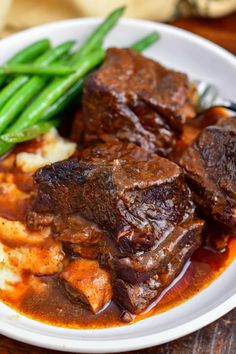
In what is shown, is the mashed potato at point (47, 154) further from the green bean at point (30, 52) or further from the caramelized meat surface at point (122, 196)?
the green bean at point (30, 52)

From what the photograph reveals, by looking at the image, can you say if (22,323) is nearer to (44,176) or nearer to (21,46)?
(44,176)

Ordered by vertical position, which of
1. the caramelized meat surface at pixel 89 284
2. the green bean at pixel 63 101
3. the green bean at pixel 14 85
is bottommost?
the caramelized meat surface at pixel 89 284

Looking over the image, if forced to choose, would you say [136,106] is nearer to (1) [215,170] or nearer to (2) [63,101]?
(2) [63,101]

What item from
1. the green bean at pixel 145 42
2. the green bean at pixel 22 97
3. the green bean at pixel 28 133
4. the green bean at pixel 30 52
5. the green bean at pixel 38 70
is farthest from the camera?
the green bean at pixel 145 42

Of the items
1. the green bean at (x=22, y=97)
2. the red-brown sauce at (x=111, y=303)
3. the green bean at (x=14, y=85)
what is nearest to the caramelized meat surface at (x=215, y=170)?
the red-brown sauce at (x=111, y=303)

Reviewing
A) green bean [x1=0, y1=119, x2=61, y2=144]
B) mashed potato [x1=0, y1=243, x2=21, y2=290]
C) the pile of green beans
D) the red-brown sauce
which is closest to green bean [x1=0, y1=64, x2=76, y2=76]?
the pile of green beans

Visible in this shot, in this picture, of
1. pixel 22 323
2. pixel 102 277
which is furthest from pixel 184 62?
pixel 22 323
